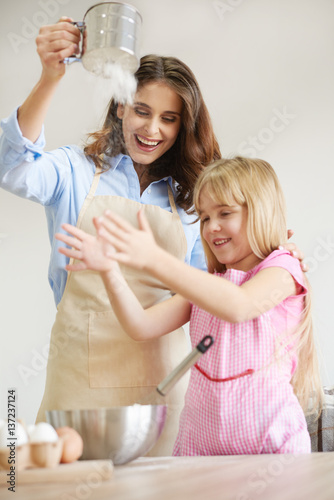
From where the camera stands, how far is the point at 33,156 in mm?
1242

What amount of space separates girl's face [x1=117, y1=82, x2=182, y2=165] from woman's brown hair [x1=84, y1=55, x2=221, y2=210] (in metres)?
0.02

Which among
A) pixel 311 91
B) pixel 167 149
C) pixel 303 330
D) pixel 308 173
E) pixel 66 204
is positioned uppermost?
pixel 311 91

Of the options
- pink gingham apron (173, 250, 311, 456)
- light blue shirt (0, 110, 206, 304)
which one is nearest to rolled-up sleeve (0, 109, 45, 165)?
light blue shirt (0, 110, 206, 304)

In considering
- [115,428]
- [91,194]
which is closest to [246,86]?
[91,194]

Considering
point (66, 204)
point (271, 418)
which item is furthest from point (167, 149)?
point (271, 418)

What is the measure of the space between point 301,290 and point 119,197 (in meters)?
0.55

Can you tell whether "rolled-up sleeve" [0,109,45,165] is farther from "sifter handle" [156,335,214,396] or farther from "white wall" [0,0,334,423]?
"white wall" [0,0,334,423]

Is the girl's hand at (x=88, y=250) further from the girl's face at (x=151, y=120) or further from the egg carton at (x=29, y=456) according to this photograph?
the girl's face at (x=151, y=120)

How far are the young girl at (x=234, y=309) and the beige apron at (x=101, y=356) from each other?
11cm

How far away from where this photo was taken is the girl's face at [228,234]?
4.14ft

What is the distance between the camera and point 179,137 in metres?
1.56

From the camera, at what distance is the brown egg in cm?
73

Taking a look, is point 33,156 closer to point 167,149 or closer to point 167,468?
point 167,149

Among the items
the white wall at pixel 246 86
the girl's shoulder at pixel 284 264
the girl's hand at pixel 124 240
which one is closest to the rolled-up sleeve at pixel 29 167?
the girl's hand at pixel 124 240
